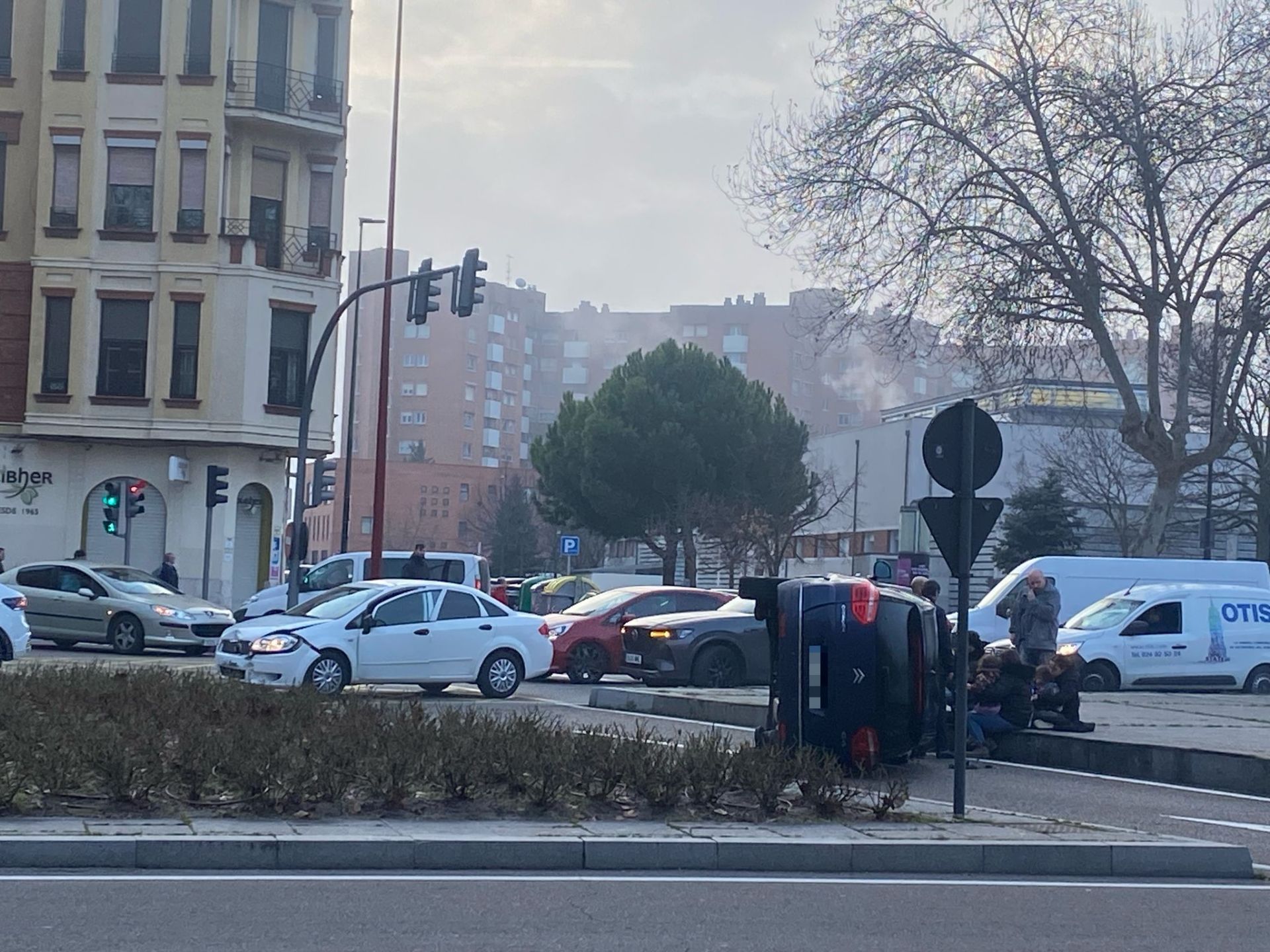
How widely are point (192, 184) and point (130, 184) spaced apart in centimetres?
149

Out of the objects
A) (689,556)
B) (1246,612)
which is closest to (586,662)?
(1246,612)

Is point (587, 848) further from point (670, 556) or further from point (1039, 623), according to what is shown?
point (670, 556)

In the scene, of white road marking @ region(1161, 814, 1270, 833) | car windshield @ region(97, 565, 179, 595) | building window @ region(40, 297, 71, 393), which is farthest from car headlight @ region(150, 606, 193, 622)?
white road marking @ region(1161, 814, 1270, 833)

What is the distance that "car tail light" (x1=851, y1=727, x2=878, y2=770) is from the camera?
42.2 feet

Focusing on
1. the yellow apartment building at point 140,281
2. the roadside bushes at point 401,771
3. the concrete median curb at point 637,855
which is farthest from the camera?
the yellow apartment building at point 140,281

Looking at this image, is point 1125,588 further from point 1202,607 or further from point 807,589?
point 807,589

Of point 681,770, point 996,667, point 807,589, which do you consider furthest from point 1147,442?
point 681,770

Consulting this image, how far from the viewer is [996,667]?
15.5 metres

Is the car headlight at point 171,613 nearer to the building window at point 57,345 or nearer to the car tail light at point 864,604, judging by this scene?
the building window at point 57,345

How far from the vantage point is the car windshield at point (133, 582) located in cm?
2906

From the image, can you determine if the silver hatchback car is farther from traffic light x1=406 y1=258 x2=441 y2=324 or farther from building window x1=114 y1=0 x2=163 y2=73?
building window x1=114 y1=0 x2=163 y2=73

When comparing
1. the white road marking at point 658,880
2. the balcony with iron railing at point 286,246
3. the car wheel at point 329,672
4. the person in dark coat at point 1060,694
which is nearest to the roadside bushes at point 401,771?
the white road marking at point 658,880

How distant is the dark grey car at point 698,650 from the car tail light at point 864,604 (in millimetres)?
9803

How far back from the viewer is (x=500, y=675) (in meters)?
21.1
